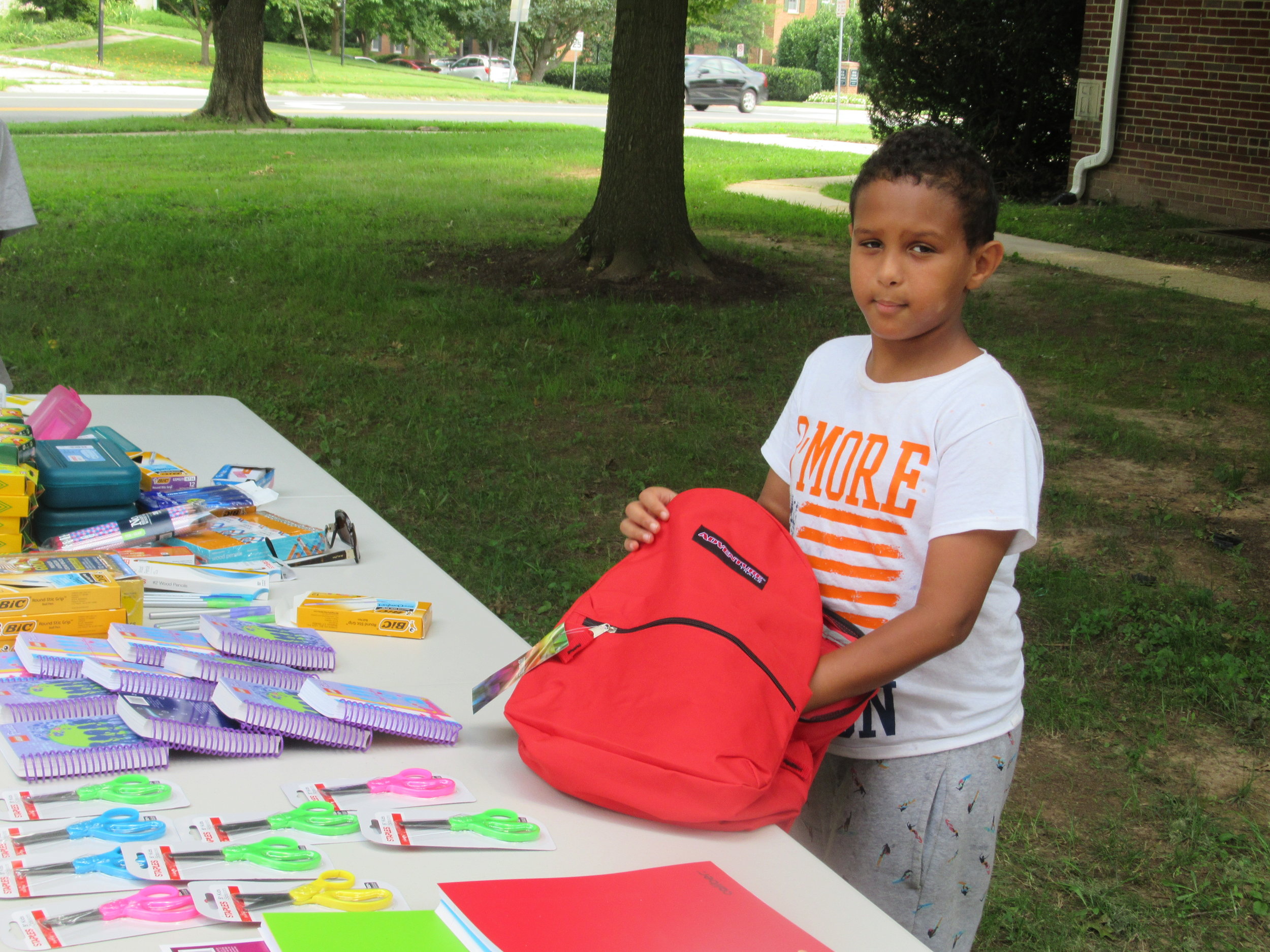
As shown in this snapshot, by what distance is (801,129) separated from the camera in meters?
23.5

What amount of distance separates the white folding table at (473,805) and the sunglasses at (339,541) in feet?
0.18

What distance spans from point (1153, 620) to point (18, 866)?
3.45 meters

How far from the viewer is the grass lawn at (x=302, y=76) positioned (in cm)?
2991

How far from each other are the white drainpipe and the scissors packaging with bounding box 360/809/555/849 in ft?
39.6

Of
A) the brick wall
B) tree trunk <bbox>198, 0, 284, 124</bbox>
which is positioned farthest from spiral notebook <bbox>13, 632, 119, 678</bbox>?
tree trunk <bbox>198, 0, 284, 124</bbox>

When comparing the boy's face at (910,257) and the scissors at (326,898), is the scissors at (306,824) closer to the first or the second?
the scissors at (326,898)

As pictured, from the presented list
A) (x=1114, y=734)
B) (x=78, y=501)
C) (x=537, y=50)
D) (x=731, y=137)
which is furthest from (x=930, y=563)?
(x=537, y=50)

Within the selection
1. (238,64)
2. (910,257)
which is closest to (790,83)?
(238,64)

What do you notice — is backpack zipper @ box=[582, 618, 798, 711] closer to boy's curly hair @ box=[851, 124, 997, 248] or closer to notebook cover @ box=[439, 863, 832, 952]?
notebook cover @ box=[439, 863, 832, 952]

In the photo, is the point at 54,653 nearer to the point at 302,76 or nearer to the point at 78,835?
the point at 78,835

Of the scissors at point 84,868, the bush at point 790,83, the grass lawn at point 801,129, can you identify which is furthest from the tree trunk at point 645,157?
the bush at point 790,83

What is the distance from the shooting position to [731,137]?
20.8 metres

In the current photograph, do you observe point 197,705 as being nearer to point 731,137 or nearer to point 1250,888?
point 1250,888

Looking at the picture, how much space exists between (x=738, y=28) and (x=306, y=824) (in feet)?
191
